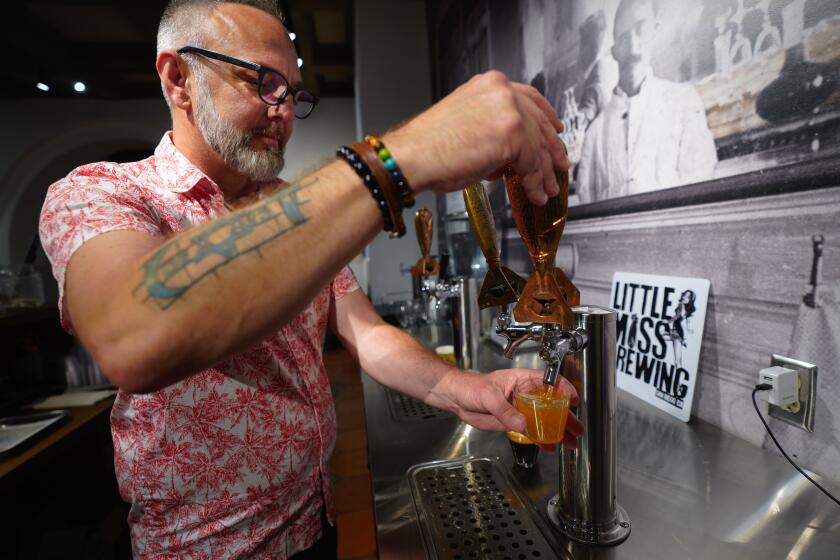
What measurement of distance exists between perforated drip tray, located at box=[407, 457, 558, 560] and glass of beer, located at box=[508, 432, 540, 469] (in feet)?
0.15

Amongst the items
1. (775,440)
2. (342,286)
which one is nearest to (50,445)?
(342,286)

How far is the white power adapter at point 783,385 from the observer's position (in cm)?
78

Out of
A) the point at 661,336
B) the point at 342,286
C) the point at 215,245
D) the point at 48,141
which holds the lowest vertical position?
the point at 661,336

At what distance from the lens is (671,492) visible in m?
0.75

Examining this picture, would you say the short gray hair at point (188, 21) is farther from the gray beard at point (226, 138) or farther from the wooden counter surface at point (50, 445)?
the wooden counter surface at point (50, 445)

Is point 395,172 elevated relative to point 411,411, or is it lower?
elevated

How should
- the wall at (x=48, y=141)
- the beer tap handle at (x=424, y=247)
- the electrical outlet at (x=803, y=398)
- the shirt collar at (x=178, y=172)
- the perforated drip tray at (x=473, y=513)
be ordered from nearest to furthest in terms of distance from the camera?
the perforated drip tray at (x=473, y=513)
the electrical outlet at (x=803, y=398)
the shirt collar at (x=178, y=172)
the beer tap handle at (x=424, y=247)
the wall at (x=48, y=141)

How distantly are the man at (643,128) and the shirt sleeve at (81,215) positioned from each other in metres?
1.10

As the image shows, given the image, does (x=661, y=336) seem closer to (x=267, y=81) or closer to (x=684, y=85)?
(x=684, y=85)

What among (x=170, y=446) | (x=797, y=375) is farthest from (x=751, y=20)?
(x=170, y=446)

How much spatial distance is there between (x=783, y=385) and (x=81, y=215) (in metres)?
1.16

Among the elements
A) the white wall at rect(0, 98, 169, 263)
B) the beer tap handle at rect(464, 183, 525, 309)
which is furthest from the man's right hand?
the white wall at rect(0, 98, 169, 263)

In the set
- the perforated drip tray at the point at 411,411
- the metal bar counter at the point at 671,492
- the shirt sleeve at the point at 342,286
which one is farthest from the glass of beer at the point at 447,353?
the shirt sleeve at the point at 342,286

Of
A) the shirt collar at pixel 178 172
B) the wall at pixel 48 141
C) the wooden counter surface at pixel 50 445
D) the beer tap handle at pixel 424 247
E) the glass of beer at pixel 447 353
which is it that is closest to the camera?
the shirt collar at pixel 178 172
